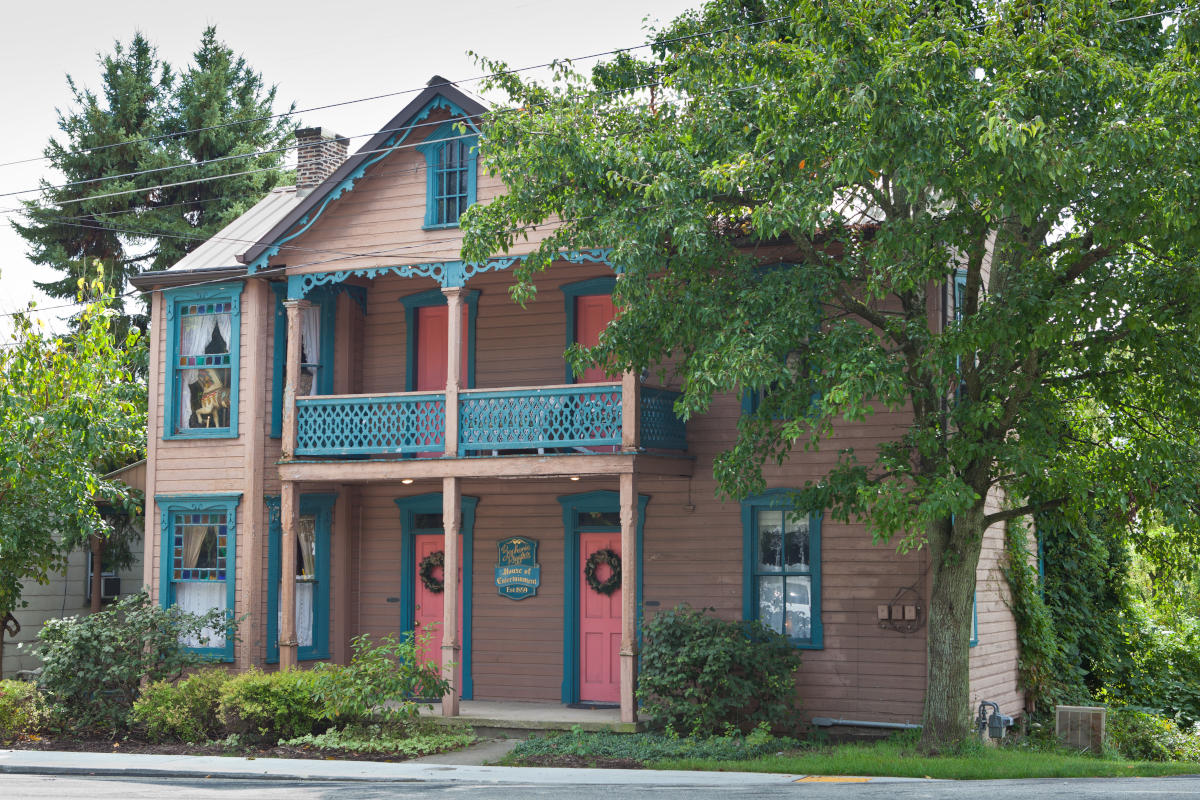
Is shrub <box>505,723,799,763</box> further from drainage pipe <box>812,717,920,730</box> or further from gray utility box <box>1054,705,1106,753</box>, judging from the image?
gray utility box <box>1054,705,1106,753</box>

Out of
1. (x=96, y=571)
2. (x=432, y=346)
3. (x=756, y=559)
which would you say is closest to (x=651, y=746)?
(x=756, y=559)

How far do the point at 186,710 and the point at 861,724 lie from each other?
846 centimetres

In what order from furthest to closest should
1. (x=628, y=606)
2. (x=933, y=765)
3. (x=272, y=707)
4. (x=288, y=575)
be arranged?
(x=288, y=575) → (x=628, y=606) → (x=272, y=707) → (x=933, y=765)

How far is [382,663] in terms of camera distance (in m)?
15.7

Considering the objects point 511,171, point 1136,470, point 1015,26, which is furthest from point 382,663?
point 1015,26

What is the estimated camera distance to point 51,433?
18.5 metres

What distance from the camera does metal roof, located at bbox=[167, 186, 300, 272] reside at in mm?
19516

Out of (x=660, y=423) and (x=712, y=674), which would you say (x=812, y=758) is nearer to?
(x=712, y=674)

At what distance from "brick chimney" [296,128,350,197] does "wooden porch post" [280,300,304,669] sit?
411cm

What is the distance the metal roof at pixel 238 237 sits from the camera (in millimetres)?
19516

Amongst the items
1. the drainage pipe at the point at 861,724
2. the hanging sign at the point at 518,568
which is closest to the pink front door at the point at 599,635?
the hanging sign at the point at 518,568

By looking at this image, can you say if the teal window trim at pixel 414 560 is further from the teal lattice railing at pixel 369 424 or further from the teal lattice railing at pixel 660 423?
the teal lattice railing at pixel 660 423

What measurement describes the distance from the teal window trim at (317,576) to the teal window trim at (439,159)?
4.67 m

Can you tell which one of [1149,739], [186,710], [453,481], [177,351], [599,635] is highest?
[177,351]
